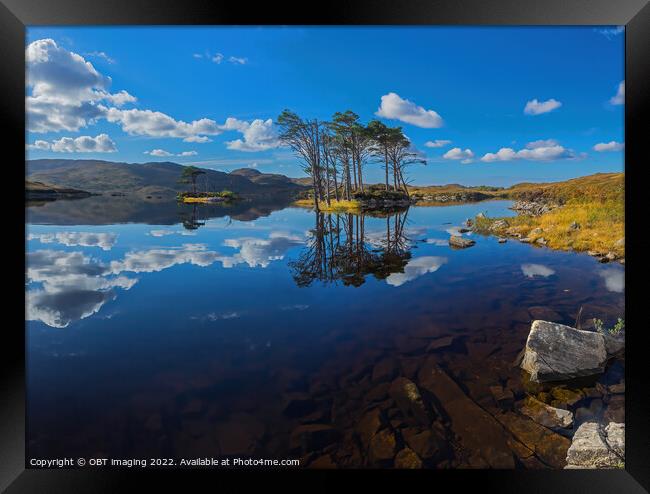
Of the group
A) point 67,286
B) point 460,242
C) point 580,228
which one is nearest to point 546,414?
point 460,242

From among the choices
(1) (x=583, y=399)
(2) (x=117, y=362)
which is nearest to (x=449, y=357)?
(1) (x=583, y=399)

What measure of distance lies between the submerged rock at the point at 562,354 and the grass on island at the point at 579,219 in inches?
83.0

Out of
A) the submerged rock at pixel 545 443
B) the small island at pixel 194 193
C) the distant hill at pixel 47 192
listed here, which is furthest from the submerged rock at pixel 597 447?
the small island at pixel 194 193

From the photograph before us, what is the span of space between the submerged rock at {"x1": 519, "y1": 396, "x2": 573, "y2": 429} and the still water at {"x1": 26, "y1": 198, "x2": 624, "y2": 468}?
0.50 ft

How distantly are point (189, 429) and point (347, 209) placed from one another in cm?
1198

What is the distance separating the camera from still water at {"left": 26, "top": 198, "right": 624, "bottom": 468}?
11.7ft

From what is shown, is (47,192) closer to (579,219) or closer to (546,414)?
(546,414)

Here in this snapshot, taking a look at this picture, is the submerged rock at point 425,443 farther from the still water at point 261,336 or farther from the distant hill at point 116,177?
the distant hill at point 116,177

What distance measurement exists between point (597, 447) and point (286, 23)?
6.16 meters

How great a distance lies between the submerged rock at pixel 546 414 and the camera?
3408 mm

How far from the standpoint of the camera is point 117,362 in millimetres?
4348

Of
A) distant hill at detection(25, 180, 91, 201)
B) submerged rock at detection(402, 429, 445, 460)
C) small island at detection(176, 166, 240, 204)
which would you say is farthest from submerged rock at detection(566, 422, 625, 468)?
small island at detection(176, 166, 240, 204)

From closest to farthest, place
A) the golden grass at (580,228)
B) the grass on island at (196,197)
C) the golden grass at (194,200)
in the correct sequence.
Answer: the golden grass at (580,228) → the grass on island at (196,197) → the golden grass at (194,200)

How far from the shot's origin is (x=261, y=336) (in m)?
4.84
